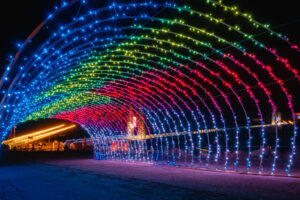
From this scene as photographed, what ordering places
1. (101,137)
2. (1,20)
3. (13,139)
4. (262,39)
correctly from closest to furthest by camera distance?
1. (1,20)
2. (262,39)
3. (101,137)
4. (13,139)

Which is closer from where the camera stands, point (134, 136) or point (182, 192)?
point (182, 192)

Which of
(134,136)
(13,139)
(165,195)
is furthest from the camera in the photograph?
(13,139)

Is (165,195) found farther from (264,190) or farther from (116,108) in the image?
(116,108)

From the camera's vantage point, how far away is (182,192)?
7770 millimetres

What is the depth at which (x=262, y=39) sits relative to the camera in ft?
38.0

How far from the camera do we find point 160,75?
1683 centimetres

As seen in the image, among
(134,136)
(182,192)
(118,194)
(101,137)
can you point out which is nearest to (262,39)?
(182,192)

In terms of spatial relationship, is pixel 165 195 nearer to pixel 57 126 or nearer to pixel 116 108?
pixel 116 108

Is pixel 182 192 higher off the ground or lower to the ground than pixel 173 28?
lower

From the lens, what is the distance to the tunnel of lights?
9.99 meters

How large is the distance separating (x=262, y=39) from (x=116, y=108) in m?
14.7

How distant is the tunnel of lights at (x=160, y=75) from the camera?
9.99m

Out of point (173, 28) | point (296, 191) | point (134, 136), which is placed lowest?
point (296, 191)

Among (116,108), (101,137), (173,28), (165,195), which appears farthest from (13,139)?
(165,195)
